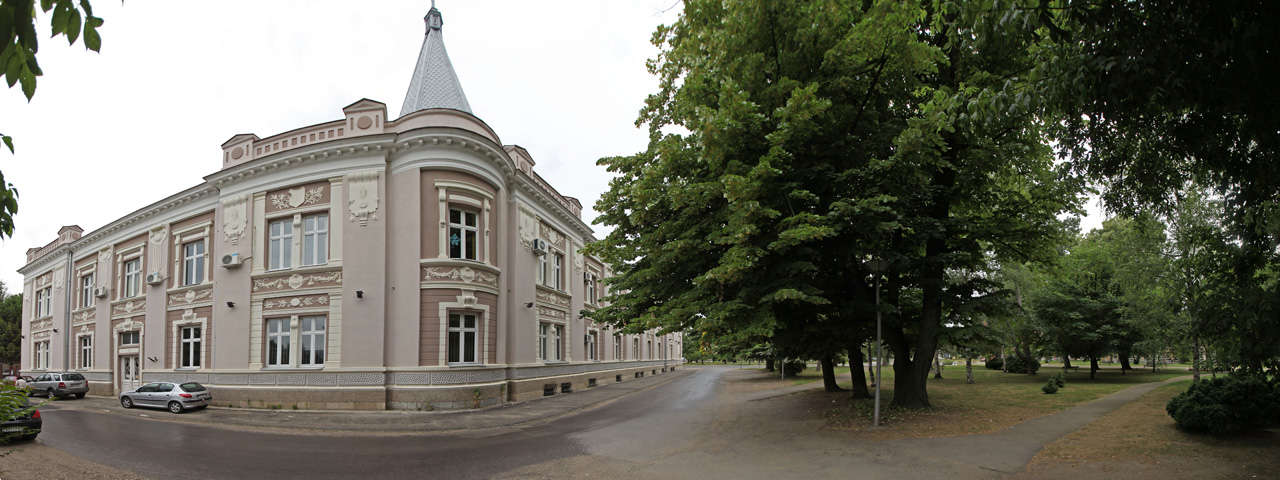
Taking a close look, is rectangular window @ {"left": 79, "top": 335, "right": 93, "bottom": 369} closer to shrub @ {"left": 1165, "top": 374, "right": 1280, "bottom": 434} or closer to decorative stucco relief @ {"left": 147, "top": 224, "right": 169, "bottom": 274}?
decorative stucco relief @ {"left": 147, "top": 224, "right": 169, "bottom": 274}

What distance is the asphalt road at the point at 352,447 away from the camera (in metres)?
10.6

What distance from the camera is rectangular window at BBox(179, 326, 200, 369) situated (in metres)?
24.5

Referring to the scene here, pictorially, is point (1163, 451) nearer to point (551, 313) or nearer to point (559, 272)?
point (551, 313)

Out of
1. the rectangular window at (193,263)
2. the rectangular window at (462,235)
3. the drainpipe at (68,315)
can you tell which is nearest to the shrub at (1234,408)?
the rectangular window at (462,235)

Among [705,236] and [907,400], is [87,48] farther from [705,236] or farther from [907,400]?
[907,400]

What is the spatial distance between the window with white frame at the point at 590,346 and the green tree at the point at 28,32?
32002mm

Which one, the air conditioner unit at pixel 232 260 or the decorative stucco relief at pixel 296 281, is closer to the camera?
the decorative stucco relief at pixel 296 281

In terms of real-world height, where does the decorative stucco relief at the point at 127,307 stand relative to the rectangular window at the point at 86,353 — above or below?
above

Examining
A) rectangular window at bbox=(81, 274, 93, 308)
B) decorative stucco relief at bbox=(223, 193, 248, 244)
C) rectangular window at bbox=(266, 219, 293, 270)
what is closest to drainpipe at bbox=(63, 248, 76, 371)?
rectangular window at bbox=(81, 274, 93, 308)

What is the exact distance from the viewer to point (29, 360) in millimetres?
40594

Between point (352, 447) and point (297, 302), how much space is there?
1014 cm

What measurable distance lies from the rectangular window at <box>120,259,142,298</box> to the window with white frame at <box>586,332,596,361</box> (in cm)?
2189

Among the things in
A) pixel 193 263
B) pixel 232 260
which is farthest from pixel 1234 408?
pixel 193 263

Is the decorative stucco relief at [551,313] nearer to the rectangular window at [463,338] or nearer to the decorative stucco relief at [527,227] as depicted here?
the decorative stucco relief at [527,227]
